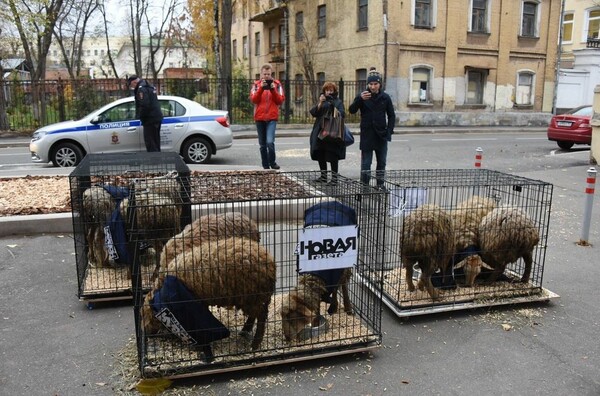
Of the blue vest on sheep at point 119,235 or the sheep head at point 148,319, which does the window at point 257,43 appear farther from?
the sheep head at point 148,319

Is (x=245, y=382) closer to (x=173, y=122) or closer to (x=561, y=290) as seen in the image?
(x=561, y=290)

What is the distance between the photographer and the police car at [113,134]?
41.5ft

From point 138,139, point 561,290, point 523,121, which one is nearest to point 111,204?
point 561,290

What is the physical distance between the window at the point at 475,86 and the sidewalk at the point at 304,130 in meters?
2.09

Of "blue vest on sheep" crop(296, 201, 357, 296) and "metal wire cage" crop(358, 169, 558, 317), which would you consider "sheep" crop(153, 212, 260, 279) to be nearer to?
"blue vest on sheep" crop(296, 201, 357, 296)

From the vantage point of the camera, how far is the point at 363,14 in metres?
27.3

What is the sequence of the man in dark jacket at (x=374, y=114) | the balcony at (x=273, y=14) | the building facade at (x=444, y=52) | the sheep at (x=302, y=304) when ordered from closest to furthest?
the sheep at (x=302, y=304) → the man in dark jacket at (x=374, y=114) → the building facade at (x=444, y=52) → the balcony at (x=273, y=14)

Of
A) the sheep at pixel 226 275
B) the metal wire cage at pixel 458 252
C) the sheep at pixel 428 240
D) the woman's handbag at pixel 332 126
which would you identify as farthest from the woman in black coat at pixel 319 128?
the sheep at pixel 226 275

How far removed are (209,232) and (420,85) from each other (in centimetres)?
2482

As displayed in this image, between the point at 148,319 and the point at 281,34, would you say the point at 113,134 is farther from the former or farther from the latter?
the point at 281,34

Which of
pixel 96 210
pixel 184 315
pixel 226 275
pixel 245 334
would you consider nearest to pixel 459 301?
pixel 245 334

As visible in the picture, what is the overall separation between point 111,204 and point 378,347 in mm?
3065

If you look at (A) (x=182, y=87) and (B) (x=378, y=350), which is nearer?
(B) (x=378, y=350)

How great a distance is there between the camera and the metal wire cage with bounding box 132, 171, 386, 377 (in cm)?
385
